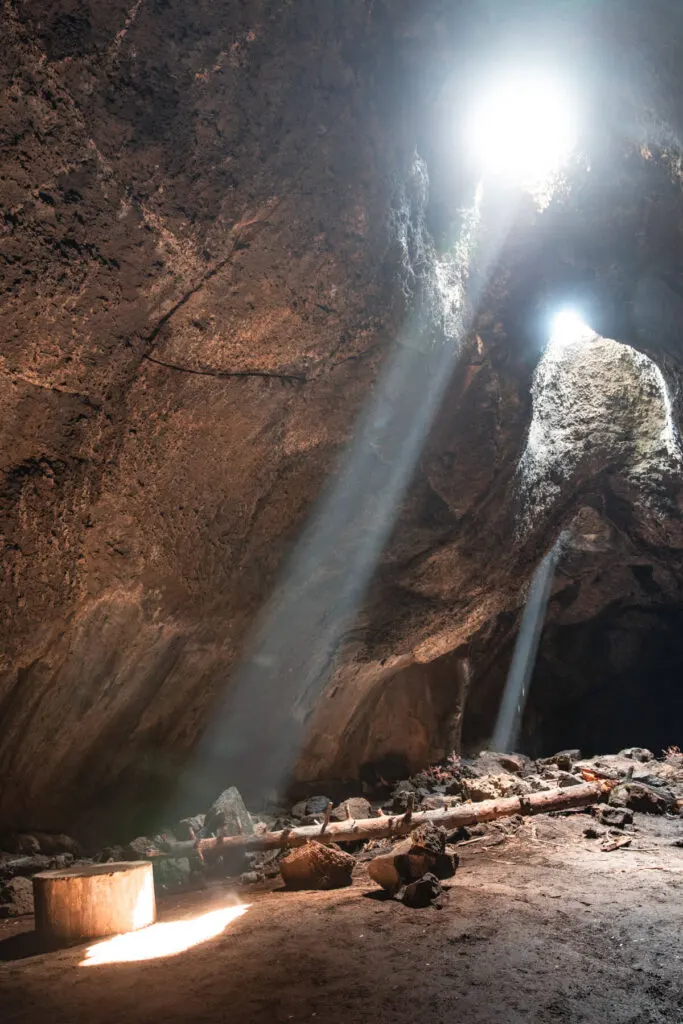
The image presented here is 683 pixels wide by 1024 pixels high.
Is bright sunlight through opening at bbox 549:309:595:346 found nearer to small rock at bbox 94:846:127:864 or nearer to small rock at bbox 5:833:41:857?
small rock at bbox 94:846:127:864

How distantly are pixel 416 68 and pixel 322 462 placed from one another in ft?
10.7

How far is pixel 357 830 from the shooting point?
22.3 feet

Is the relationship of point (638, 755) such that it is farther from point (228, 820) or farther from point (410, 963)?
point (410, 963)

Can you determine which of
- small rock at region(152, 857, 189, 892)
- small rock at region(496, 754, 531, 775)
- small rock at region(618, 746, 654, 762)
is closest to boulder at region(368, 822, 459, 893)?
small rock at region(152, 857, 189, 892)

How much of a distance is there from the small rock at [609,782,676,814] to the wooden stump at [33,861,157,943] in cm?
588

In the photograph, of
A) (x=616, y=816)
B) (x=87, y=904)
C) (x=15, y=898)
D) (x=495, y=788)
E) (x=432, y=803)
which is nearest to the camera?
(x=87, y=904)

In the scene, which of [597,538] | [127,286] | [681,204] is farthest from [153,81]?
[597,538]

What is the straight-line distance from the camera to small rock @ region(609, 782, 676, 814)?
7.76m

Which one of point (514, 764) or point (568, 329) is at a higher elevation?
point (568, 329)

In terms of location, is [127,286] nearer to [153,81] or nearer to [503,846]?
[153,81]

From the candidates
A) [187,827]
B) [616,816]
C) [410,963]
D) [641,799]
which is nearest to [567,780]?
[641,799]

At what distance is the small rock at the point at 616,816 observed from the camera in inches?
279

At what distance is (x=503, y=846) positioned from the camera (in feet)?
21.9

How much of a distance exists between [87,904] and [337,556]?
4.26 meters
